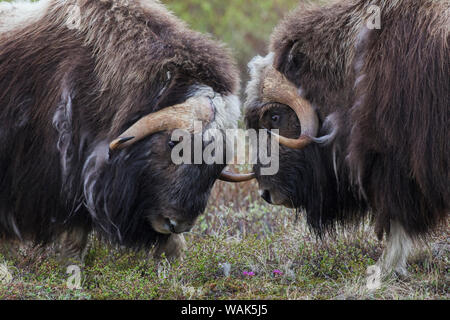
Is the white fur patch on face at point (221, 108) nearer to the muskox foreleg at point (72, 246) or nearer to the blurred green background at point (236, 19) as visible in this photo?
the muskox foreleg at point (72, 246)

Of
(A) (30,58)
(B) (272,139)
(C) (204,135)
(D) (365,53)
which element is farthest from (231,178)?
(A) (30,58)

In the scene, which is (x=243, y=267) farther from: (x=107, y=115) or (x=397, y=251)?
(x=107, y=115)

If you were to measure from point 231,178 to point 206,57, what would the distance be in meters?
0.64

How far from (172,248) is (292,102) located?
3.16ft

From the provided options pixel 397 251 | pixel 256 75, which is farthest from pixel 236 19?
pixel 397 251

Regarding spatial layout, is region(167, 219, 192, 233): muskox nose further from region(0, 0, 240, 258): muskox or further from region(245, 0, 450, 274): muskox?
region(245, 0, 450, 274): muskox

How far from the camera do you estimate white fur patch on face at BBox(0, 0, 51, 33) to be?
3395 millimetres

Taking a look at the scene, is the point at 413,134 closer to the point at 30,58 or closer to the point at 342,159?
the point at 342,159

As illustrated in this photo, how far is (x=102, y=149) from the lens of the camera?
318 centimetres

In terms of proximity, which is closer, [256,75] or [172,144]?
[172,144]

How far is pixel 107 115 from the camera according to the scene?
10.5 ft

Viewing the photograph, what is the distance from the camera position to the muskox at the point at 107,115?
3137mm

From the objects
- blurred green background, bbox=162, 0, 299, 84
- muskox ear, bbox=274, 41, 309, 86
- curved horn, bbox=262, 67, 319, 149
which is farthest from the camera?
blurred green background, bbox=162, 0, 299, 84

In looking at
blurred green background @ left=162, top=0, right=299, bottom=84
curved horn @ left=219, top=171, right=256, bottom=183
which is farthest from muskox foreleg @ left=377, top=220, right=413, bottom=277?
blurred green background @ left=162, top=0, right=299, bottom=84
